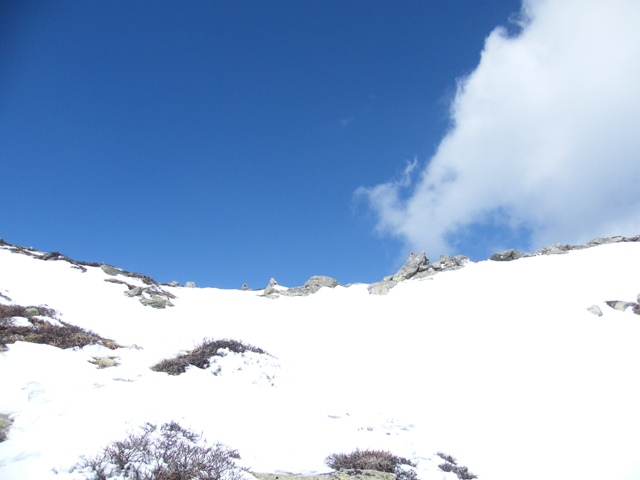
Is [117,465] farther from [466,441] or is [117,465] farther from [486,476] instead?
[466,441]

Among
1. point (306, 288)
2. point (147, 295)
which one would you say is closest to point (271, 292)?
point (306, 288)

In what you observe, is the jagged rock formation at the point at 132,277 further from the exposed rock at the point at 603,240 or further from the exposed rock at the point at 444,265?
the exposed rock at the point at 603,240

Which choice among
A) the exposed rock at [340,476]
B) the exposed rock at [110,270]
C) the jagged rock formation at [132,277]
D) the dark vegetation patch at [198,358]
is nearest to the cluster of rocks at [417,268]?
the jagged rock formation at [132,277]

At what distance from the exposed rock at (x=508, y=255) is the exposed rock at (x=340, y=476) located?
3460 cm

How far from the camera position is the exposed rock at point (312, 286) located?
41406mm

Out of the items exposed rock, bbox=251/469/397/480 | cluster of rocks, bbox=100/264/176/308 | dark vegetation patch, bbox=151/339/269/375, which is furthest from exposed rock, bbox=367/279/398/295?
exposed rock, bbox=251/469/397/480

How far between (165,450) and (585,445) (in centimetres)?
1178

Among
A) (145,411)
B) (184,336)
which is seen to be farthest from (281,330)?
(145,411)

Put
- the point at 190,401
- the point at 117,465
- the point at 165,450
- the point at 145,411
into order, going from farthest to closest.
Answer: the point at 190,401 < the point at 145,411 < the point at 165,450 < the point at 117,465

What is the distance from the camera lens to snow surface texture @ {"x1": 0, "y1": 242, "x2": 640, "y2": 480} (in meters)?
8.53

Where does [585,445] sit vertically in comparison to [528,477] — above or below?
above

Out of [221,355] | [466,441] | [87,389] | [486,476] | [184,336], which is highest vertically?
[184,336]

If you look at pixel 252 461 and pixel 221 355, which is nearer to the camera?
pixel 252 461

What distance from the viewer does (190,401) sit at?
34.1 feet
